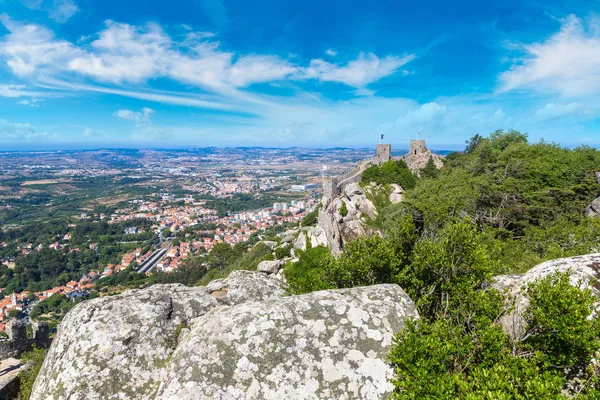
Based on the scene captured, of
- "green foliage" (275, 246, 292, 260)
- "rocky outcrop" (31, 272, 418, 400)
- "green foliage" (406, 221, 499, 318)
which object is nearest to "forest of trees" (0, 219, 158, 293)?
"green foliage" (275, 246, 292, 260)

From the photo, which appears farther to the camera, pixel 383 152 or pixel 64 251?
pixel 64 251

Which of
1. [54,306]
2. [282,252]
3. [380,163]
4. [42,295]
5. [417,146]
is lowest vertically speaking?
[42,295]

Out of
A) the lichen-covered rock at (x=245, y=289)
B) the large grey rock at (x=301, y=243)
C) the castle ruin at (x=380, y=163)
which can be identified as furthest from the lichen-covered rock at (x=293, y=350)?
the castle ruin at (x=380, y=163)

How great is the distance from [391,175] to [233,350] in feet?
97.0

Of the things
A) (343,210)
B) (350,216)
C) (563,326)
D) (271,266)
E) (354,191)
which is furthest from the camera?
(354,191)

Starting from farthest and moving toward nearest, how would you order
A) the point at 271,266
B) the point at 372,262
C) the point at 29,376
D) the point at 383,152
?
the point at 383,152
the point at 271,266
the point at 29,376
the point at 372,262

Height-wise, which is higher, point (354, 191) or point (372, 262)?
point (372, 262)

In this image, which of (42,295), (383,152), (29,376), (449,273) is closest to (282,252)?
(383,152)

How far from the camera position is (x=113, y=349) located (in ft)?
13.6

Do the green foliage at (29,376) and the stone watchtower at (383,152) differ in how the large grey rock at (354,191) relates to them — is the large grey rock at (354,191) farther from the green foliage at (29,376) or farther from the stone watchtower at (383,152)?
the green foliage at (29,376)

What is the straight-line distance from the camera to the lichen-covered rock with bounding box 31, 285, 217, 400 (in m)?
3.87

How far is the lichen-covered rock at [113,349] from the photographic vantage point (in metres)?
3.87

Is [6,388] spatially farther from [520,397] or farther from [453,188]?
[453,188]

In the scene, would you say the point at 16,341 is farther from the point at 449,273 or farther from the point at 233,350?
the point at 449,273
